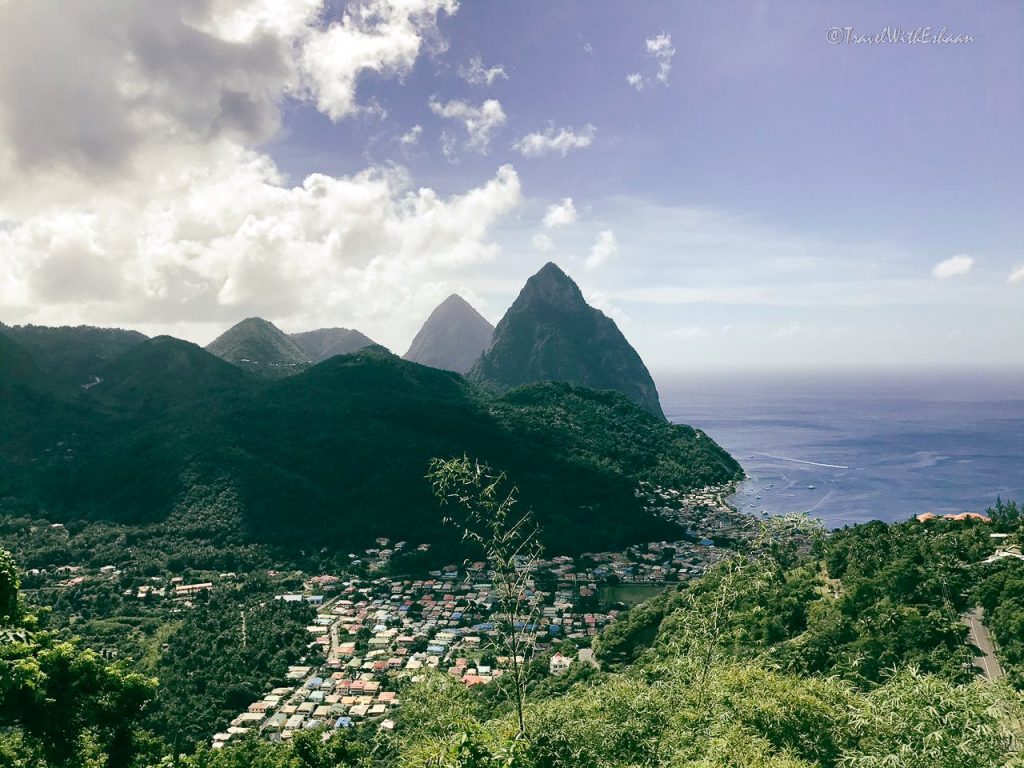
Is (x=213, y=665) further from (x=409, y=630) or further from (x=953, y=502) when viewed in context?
(x=953, y=502)

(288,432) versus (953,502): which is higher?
(288,432)

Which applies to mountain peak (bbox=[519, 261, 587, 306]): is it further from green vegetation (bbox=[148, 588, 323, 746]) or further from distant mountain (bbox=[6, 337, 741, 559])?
green vegetation (bbox=[148, 588, 323, 746])

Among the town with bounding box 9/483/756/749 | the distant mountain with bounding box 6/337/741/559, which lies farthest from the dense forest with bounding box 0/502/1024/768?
the distant mountain with bounding box 6/337/741/559

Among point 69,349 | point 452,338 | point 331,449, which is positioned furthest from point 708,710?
point 452,338

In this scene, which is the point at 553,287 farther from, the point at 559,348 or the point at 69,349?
the point at 69,349

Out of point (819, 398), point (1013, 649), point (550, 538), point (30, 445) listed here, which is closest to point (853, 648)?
point (1013, 649)

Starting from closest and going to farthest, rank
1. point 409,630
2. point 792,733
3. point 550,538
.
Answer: point 792,733 → point 409,630 → point 550,538
